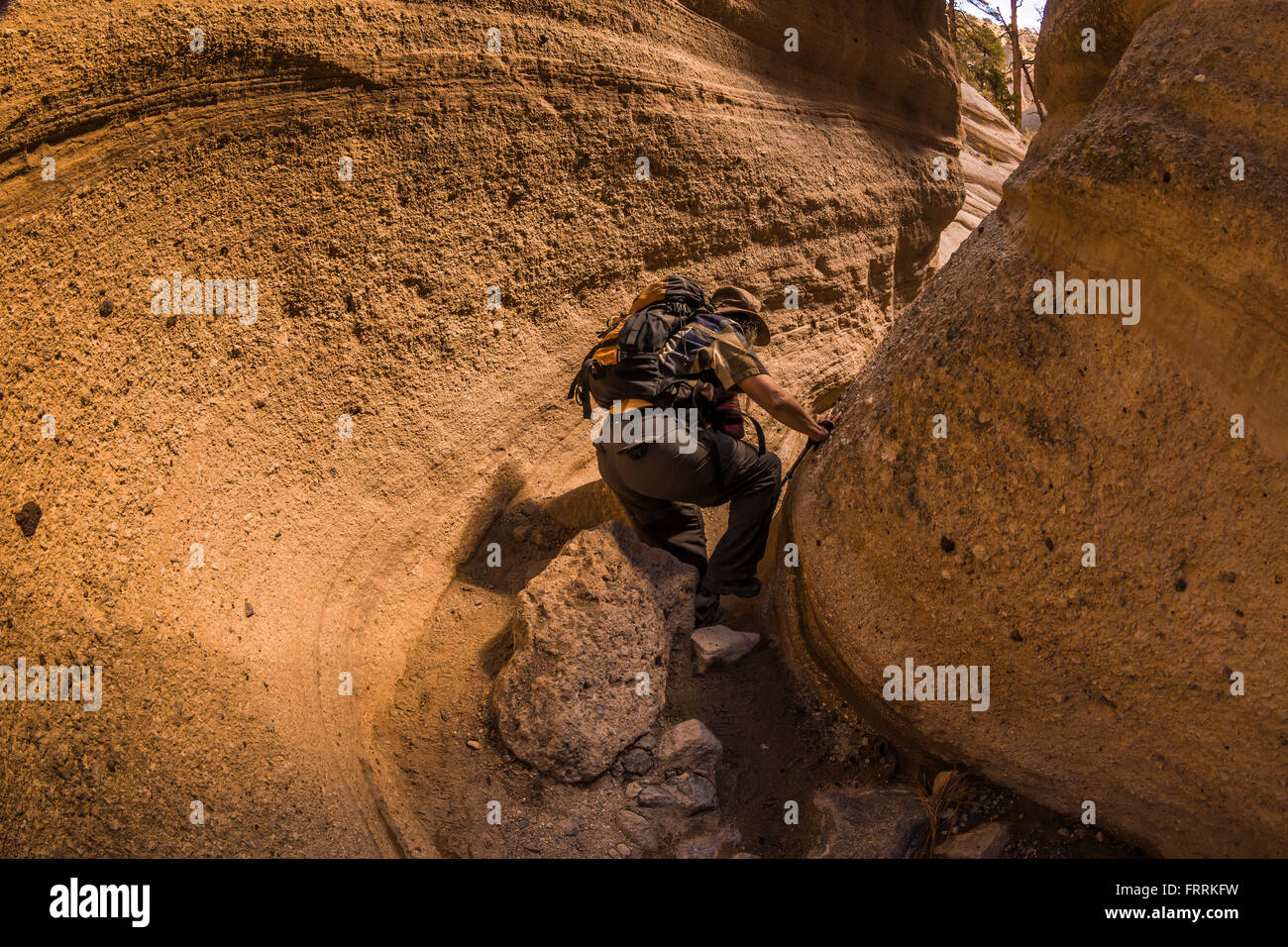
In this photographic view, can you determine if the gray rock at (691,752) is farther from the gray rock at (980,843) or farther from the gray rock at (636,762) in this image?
the gray rock at (980,843)

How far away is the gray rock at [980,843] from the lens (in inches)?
111

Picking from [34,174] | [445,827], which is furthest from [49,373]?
[445,827]

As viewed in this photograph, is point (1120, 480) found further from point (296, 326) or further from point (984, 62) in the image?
point (984, 62)

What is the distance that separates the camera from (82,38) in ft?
9.52

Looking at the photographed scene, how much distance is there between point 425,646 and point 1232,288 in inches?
118

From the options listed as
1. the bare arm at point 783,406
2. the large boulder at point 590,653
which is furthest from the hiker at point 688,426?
the large boulder at point 590,653

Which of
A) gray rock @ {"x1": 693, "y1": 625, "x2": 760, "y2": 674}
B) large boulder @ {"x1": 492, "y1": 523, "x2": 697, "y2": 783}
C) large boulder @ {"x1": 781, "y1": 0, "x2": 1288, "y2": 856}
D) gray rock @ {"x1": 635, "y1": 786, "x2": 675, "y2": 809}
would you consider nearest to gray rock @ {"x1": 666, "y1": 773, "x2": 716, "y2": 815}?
gray rock @ {"x1": 635, "y1": 786, "x2": 675, "y2": 809}

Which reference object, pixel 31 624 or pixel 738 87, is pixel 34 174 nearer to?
pixel 31 624

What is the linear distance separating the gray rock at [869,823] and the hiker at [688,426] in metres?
0.96

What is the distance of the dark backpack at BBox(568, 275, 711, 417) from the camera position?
12.0 feet

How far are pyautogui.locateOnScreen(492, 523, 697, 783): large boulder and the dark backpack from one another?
55 centimetres

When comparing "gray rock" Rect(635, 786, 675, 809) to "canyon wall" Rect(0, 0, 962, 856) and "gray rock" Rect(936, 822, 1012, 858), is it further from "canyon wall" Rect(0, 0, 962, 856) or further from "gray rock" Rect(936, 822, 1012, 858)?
"gray rock" Rect(936, 822, 1012, 858)

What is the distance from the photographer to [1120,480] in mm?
2717

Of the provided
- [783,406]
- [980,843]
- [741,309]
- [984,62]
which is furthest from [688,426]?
[984,62]
